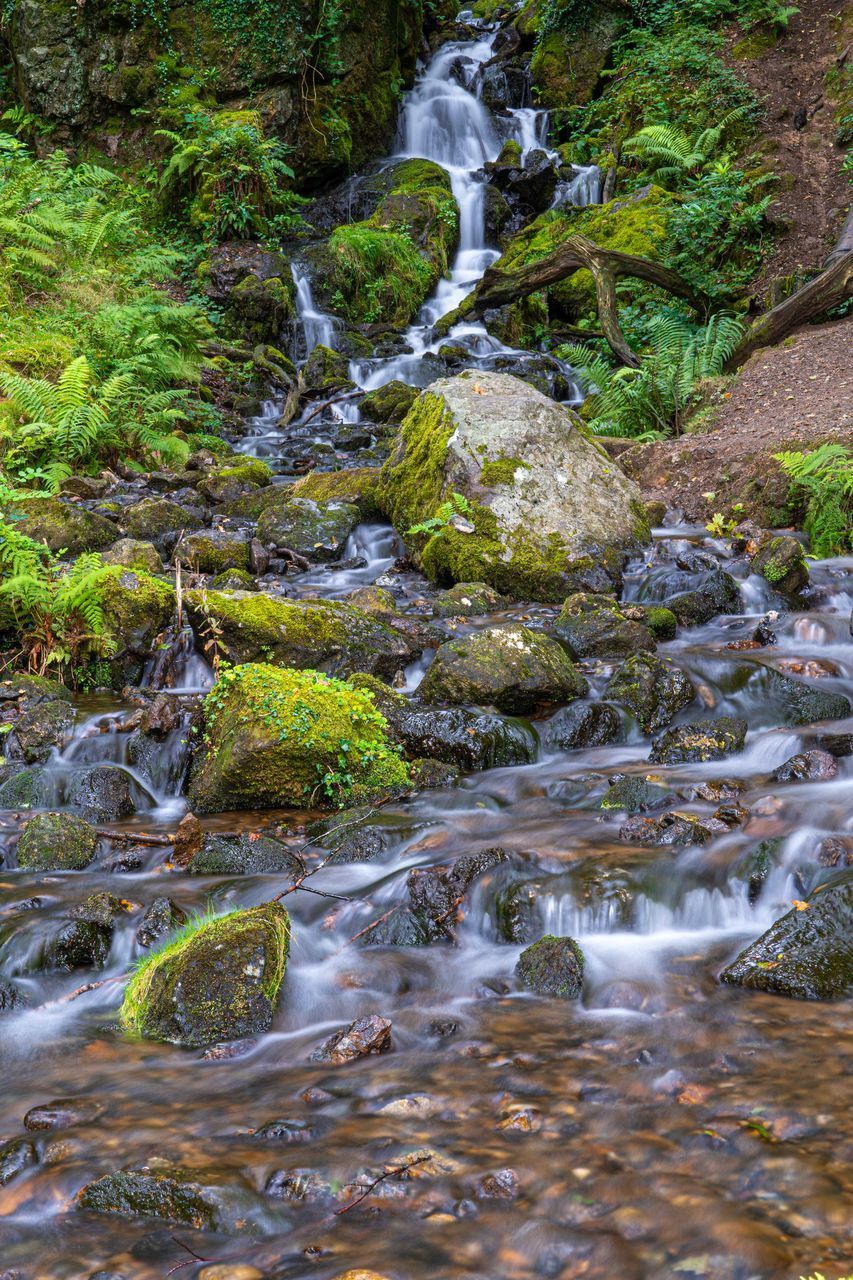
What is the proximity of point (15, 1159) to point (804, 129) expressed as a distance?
1836 cm

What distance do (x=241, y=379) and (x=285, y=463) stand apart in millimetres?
3678

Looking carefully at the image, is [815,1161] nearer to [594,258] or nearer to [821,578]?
[821,578]

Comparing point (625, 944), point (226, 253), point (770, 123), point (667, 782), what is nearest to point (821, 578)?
point (667, 782)

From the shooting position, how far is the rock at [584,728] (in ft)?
18.5

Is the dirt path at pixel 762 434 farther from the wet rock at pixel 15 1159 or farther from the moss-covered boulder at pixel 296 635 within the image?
the wet rock at pixel 15 1159

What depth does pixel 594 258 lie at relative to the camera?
13195 millimetres

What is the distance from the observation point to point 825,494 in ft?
27.2

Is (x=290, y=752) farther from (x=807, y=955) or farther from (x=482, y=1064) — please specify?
(x=807, y=955)

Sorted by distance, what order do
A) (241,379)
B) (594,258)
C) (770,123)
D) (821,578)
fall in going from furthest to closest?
(770,123)
(241,379)
(594,258)
(821,578)

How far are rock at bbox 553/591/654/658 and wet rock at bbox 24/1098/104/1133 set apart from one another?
14.8 ft

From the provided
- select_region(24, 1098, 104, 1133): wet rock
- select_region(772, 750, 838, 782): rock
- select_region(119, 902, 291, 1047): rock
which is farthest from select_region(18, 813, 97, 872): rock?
select_region(772, 750, 838, 782): rock

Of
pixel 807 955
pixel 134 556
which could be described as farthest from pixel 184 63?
pixel 807 955

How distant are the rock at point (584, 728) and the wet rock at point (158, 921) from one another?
2585 mm

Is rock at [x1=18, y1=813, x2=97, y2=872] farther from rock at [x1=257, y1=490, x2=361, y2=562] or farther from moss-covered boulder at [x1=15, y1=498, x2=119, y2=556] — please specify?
rock at [x1=257, y1=490, x2=361, y2=562]
